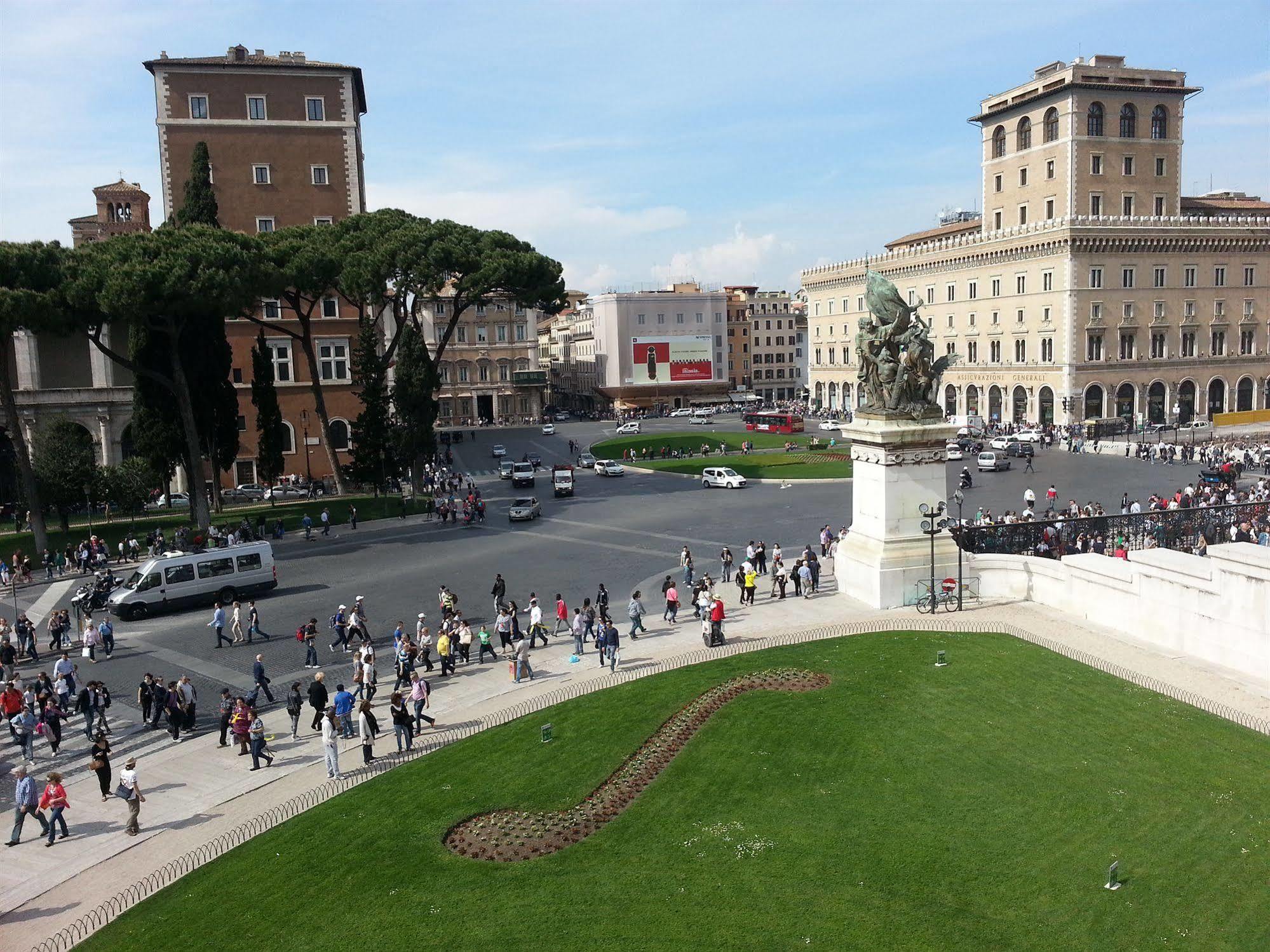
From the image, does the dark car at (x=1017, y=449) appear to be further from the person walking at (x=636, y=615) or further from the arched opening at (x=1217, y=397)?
the person walking at (x=636, y=615)

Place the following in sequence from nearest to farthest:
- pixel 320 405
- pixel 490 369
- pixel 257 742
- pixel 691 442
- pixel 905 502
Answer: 1. pixel 257 742
2. pixel 905 502
3. pixel 320 405
4. pixel 691 442
5. pixel 490 369

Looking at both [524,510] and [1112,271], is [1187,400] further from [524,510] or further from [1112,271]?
[524,510]

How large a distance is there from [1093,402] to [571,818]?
64165 millimetres

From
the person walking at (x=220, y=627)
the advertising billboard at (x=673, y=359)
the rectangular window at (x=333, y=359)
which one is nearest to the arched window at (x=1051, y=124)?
the advertising billboard at (x=673, y=359)

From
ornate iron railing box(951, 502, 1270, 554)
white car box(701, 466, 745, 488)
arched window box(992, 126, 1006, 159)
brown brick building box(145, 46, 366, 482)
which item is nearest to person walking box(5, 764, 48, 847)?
ornate iron railing box(951, 502, 1270, 554)

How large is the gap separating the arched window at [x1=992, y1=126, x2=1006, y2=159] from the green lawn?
229 ft

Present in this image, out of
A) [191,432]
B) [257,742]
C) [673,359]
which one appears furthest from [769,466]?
[673,359]

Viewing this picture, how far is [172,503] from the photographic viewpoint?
48.2 meters

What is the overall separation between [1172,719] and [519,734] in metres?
10.6

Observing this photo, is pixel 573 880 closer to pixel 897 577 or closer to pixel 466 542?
pixel 897 577

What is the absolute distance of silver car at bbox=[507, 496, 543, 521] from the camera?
42.1 m

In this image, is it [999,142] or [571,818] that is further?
[999,142]

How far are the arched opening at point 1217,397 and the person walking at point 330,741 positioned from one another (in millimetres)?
71596

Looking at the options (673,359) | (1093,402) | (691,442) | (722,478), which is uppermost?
(673,359)
